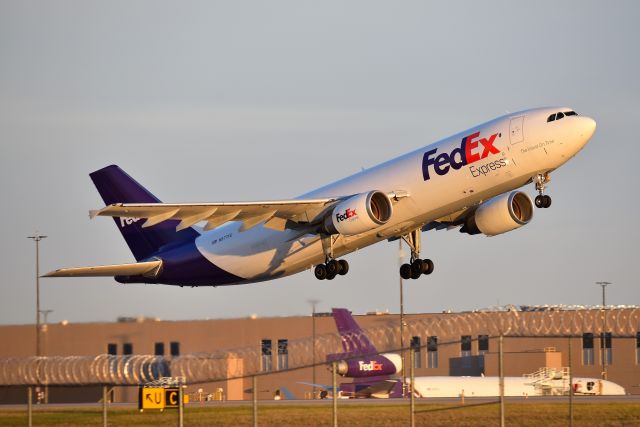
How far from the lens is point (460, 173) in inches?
1834

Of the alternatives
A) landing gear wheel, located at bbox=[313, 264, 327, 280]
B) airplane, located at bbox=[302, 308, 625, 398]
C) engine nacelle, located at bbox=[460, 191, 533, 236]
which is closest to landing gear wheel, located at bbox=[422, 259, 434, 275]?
engine nacelle, located at bbox=[460, 191, 533, 236]

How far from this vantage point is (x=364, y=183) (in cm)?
5000

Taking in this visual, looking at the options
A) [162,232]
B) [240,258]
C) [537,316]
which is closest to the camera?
[537,316]

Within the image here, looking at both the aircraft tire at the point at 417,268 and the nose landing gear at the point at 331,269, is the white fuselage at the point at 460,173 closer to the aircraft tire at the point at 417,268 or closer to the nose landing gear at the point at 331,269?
the nose landing gear at the point at 331,269

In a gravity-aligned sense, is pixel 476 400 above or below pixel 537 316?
below

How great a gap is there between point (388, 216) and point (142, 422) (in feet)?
45.4

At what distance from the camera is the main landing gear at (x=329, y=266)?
5156cm

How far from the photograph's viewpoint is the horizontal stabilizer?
5288 cm

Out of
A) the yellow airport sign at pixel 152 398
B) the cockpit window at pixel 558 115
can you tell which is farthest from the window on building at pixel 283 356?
the cockpit window at pixel 558 115

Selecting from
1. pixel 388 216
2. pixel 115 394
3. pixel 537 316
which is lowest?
pixel 115 394

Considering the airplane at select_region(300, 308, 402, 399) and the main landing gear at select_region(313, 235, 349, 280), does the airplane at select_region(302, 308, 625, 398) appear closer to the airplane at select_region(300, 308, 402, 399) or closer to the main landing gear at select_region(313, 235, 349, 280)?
the airplane at select_region(300, 308, 402, 399)

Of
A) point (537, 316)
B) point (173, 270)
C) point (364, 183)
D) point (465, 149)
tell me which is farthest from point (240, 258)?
point (537, 316)

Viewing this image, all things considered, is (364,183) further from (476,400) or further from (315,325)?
(315,325)

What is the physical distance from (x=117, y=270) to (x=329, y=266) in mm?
11088
